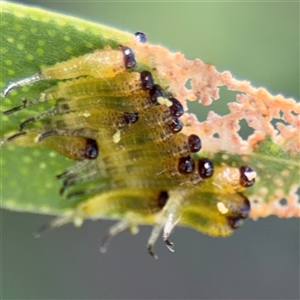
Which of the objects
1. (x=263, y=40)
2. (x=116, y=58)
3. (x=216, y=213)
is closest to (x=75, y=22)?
(x=116, y=58)

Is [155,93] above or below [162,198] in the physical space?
above

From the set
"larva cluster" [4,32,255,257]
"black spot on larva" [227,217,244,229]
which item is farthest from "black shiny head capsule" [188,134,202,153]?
"black spot on larva" [227,217,244,229]

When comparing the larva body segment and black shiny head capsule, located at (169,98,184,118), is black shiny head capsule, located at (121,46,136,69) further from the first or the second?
black shiny head capsule, located at (169,98,184,118)

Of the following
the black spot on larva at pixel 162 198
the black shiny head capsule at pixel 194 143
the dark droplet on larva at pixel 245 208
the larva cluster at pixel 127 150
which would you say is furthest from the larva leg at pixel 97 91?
the dark droplet on larva at pixel 245 208

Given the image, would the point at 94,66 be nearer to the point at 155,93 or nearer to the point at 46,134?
the point at 155,93

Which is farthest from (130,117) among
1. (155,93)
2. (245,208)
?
(245,208)

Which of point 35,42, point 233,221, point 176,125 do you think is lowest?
point 233,221

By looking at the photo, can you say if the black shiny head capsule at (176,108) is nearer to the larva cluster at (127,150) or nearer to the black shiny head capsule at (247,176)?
the larva cluster at (127,150)

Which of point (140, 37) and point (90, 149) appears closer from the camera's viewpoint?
point (140, 37)
